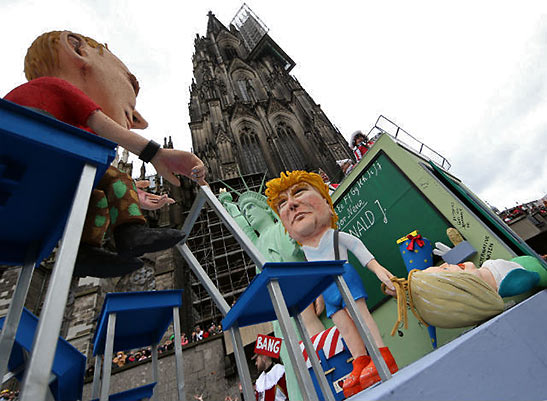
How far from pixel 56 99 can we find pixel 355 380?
7.22 ft

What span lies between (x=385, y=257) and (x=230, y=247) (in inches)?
548

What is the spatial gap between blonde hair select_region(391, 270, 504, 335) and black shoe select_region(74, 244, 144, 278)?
1593 millimetres

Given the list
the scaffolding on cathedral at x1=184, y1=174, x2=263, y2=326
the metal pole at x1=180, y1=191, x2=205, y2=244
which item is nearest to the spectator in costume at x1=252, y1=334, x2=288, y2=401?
the metal pole at x1=180, y1=191, x2=205, y2=244

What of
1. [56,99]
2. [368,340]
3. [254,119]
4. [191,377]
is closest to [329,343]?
[368,340]

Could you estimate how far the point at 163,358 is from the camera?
676 centimetres

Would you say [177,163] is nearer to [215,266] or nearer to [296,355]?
[296,355]

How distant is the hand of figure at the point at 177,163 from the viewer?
4.47 ft

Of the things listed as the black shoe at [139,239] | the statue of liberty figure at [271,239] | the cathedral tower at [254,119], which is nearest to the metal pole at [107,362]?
the black shoe at [139,239]

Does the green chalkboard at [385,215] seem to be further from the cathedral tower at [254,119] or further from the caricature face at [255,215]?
the cathedral tower at [254,119]

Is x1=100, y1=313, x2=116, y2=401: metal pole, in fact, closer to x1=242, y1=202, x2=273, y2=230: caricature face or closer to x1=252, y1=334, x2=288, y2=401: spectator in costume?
x1=242, y1=202, x2=273, y2=230: caricature face

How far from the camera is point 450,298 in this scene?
1.80 metres

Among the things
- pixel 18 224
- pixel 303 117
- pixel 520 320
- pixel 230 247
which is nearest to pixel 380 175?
pixel 520 320

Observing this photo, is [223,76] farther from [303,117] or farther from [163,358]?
[163,358]

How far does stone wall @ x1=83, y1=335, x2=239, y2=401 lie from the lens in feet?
20.9
